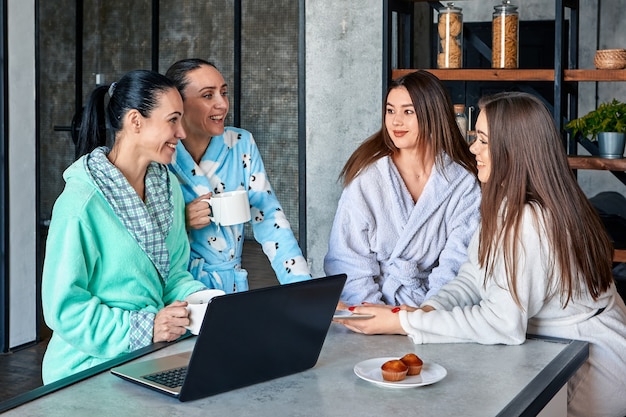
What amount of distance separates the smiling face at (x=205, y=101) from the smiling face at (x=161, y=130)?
1.01 ft

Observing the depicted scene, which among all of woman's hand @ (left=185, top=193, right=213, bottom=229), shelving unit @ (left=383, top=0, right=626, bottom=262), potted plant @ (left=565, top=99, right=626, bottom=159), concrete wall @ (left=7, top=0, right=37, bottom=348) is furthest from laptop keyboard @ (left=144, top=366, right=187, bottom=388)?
concrete wall @ (left=7, top=0, right=37, bottom=348)

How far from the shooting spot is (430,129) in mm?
2865

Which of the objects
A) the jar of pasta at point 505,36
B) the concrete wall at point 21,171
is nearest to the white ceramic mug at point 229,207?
the jar of pasta at point 505,36

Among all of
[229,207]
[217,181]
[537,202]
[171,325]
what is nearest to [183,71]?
[217,181]

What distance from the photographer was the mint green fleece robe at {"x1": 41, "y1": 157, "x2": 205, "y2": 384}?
6.83 feet

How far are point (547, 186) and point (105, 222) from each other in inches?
42.4

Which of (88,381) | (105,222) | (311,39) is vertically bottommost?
(88,381)

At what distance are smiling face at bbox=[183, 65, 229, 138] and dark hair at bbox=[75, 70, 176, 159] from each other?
0.29 m

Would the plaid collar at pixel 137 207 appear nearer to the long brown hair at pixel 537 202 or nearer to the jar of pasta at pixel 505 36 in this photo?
the long brown hair at pixel 537 202

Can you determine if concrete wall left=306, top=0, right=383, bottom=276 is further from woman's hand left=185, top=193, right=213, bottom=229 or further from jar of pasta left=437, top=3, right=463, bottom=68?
woman's hand left=185, top=193, right=213, bottom=229

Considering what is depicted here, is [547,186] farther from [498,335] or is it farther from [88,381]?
[88,381]

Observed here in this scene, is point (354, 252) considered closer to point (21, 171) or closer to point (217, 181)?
point (217, 181)

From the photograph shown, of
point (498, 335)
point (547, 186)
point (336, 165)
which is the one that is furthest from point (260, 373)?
point (336, 165)

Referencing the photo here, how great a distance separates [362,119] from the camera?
377 cm
